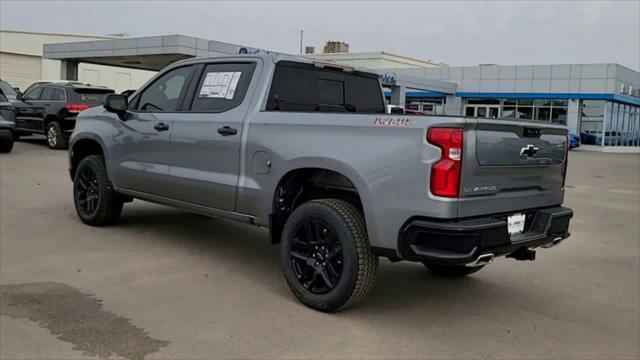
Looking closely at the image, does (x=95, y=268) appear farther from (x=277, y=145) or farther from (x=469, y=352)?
(x=469, y=352)

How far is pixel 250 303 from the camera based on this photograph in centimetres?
475

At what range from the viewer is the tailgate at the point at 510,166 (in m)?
4.01

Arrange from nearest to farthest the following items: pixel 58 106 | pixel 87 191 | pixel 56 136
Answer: pixel 87 191 < pixel 58 106 < pixel 56 136

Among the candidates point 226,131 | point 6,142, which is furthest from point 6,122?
point 226,131

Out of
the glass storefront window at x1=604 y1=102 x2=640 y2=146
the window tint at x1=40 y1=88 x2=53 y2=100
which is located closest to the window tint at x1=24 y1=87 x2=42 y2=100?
the window tint at x1=40 y1=88 x2=53 y2=100

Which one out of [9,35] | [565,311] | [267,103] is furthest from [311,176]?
[9,35]

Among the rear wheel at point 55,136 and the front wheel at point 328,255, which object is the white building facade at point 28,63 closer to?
the rear wheel at point 55,136

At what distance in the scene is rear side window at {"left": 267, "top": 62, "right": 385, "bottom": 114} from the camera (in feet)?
17.7

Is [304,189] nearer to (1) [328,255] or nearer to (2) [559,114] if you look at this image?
(1) [328,255]

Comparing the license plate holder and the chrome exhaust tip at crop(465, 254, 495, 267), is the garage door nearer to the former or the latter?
the license plate holder

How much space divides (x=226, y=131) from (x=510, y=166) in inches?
95.1

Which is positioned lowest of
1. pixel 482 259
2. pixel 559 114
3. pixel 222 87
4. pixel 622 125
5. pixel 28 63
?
pixel 482 259

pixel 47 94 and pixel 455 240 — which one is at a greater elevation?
pixel 47 94

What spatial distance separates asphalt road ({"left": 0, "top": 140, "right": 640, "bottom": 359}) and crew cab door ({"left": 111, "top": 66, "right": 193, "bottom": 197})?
0.69m
